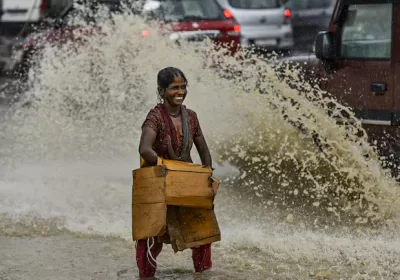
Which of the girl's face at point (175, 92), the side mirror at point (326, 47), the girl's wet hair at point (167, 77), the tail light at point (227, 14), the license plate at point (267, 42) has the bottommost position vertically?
the girl's face at point (175, 92)

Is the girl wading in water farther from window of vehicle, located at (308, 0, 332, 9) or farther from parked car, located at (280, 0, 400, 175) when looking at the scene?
window of vehicle, located at (308, 0, 332, 9)

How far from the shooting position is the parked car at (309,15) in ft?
67.2

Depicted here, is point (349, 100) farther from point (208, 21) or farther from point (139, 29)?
point (208, 21)

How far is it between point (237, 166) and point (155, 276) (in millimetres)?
4219

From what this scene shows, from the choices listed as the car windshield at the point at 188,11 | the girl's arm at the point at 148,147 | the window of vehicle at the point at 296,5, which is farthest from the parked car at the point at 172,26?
the girl's arm at the point at 148,147

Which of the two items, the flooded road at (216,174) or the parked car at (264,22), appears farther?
the parked car at (264,22)

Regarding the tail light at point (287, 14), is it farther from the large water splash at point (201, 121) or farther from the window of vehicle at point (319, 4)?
the large water splash at point (201, 121)

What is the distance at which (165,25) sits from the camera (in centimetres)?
1557

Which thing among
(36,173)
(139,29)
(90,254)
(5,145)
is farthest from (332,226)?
(139,29)

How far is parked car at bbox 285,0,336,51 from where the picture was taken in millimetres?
20484

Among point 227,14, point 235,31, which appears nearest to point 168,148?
point 235,31

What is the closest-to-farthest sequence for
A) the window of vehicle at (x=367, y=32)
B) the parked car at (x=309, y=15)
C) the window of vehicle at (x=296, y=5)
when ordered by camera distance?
the window of vehicle at (x=367, y=32), the parked car at (x=309, y=15), the window of vehicle at (x=296, y=5)

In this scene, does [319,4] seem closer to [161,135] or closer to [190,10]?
[190,10]

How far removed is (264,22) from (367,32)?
30.9 ft
